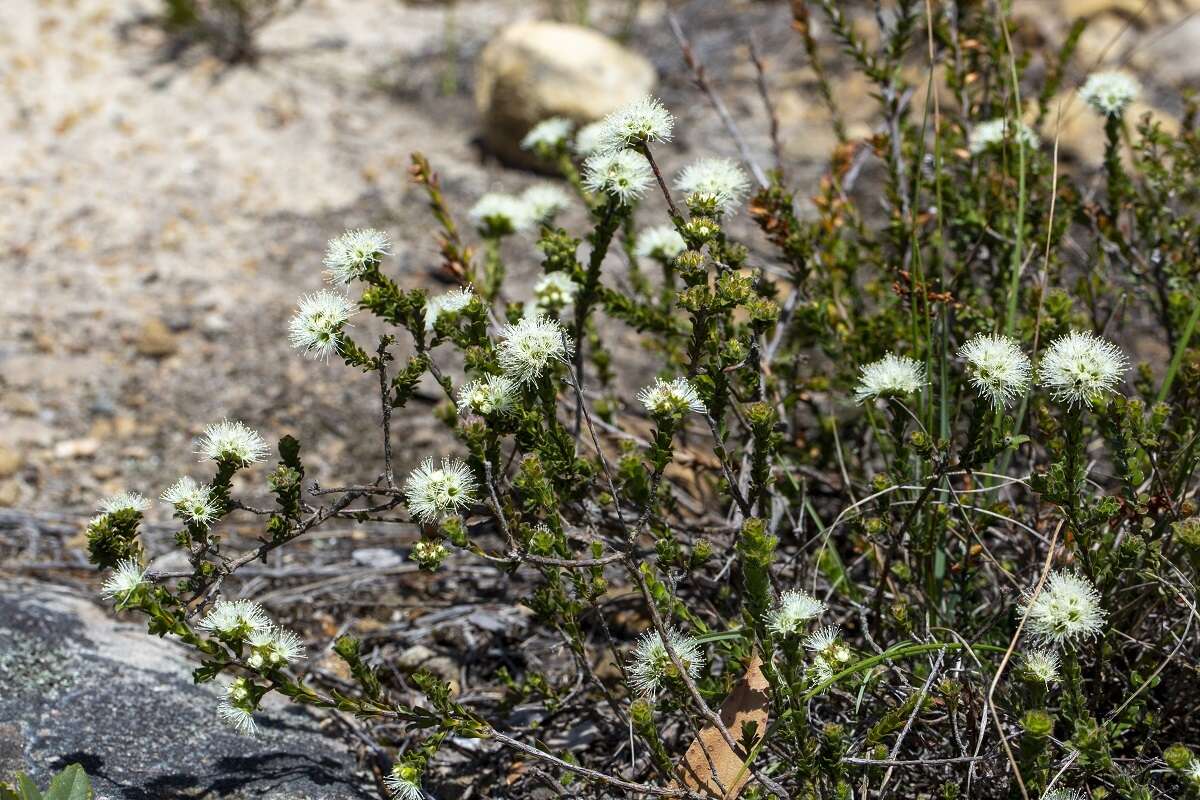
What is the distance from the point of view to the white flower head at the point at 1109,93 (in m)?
2.71

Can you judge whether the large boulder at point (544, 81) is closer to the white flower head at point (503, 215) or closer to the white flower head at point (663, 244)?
the white flower head at point (503, 215)

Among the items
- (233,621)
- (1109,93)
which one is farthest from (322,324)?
(1109,93)

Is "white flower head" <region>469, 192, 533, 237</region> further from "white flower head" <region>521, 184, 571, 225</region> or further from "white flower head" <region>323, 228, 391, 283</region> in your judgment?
"white flower head" <region>323, 228, 391, 283</region>

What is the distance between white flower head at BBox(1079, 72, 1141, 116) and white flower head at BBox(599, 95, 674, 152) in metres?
1.27

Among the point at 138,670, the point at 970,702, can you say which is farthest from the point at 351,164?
the point at 970,702

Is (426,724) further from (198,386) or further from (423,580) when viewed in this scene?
(198,386)

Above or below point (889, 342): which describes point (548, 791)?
below

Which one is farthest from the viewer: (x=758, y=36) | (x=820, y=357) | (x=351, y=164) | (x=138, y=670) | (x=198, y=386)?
(x=758, y=36)

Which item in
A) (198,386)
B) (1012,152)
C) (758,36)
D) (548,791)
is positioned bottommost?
(198,386)

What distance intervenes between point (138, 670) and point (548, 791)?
1048 mm

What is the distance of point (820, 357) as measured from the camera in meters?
3.88

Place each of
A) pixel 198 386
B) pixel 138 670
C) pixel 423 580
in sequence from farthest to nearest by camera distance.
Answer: pixel 198 386
pixel 423 580
pixel 138 670

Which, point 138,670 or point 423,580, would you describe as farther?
point 423,580

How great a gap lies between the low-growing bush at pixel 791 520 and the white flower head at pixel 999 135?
1 centimetres
